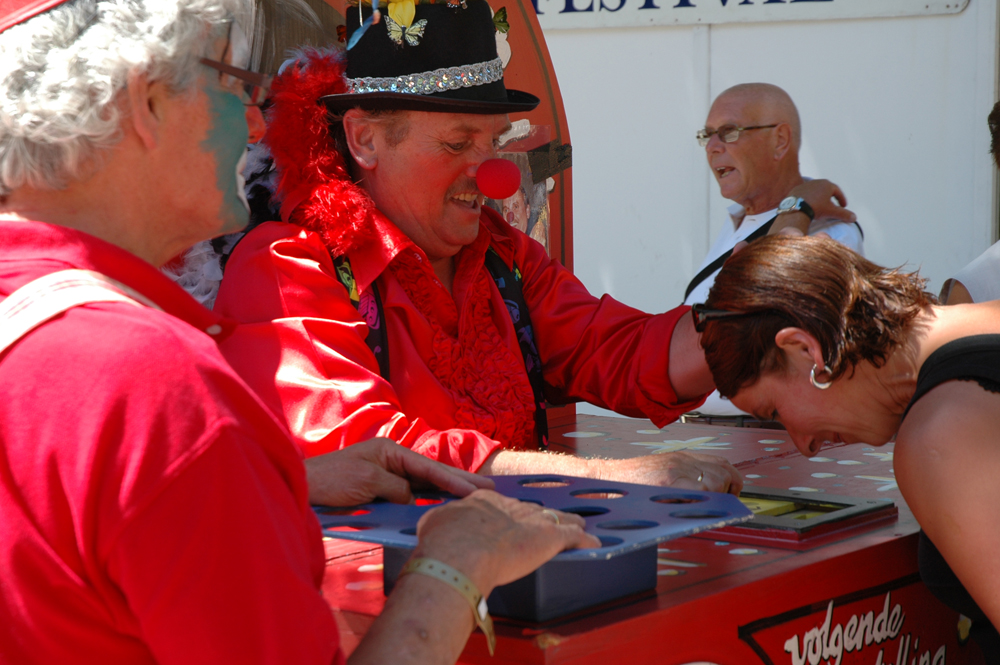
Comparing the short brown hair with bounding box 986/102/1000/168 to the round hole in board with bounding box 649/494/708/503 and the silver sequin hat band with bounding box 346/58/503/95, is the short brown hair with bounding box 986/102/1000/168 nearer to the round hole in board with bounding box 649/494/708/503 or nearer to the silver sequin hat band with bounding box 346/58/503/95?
the silver sequin hat band with bounding box 346/58/503/95

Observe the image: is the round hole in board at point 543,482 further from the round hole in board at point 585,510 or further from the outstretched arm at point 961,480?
the outstretched arm at point 961,480

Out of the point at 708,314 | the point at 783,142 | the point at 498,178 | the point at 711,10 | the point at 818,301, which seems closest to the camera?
the point at 818,301

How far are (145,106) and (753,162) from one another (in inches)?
127

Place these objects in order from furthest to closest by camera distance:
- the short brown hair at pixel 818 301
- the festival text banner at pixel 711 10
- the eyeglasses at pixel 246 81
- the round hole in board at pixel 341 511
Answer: the festival text banner at pixel 711 10, the short brown hair at pixel 818 301, the round hole in board at pixel 341 511, the eyeglasses at pixel 246 81

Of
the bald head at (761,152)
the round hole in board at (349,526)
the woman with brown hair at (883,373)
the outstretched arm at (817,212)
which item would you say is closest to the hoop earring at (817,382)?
the woman with brown hair at (883,373)

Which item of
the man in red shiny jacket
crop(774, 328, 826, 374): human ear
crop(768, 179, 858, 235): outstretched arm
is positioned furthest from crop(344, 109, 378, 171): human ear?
crop(768, 179, 858, 235): outstretched arm

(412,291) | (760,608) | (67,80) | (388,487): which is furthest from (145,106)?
(412,291)

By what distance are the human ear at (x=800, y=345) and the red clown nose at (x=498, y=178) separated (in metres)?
0.64

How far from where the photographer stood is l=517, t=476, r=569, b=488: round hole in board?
147cm

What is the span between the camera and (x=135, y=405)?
2.54 feet

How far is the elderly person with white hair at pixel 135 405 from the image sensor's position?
773mm

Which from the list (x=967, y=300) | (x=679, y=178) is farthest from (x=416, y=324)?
(x=679, y=178)

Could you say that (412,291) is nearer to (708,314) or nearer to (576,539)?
(708,314)

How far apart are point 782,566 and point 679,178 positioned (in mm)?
4097
